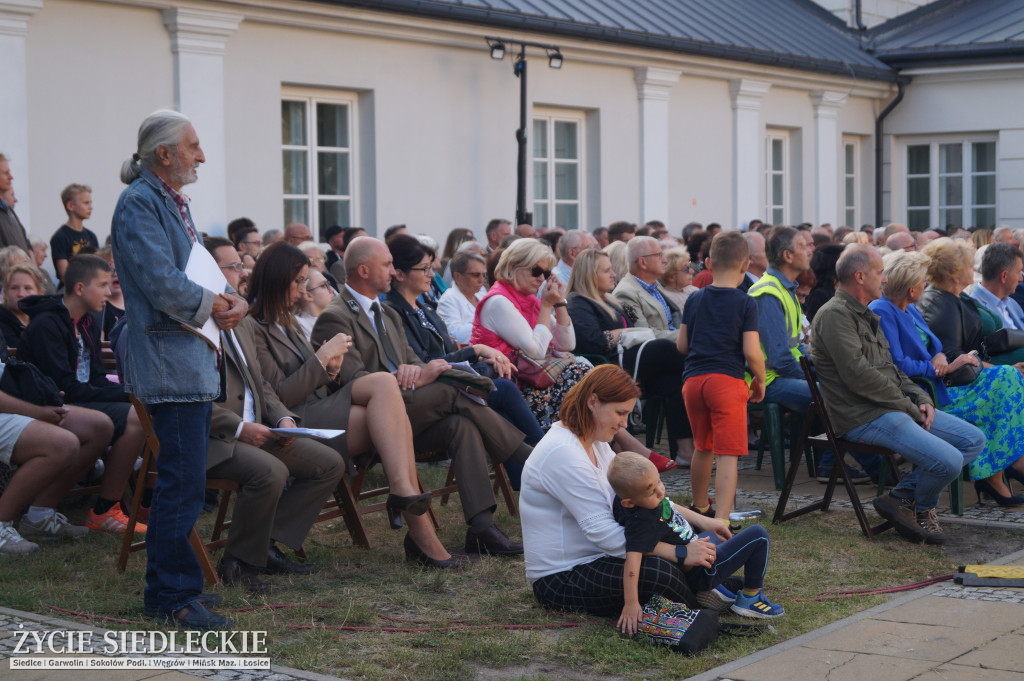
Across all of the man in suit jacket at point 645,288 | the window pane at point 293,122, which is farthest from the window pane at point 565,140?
the man in suit jacket at point 645,288

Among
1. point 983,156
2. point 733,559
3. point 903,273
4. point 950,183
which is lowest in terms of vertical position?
point 733,559

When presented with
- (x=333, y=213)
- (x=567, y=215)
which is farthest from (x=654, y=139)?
(x=333, y=213)

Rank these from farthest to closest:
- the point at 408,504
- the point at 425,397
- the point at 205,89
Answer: the point at 205,89 < the point at 425,397 < the point at 408,504

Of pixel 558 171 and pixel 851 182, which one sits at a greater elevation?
pixel 851 182

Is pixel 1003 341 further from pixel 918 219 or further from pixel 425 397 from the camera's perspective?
pixel 918 219

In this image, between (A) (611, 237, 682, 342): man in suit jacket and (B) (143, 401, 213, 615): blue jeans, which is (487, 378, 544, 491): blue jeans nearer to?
(B) (143, 401, 213, 615): blue jeans

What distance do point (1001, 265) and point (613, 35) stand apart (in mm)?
8070

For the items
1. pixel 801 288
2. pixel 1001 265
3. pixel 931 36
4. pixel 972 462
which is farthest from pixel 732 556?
pixel 931 36

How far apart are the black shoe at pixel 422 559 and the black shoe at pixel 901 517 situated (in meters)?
2.24

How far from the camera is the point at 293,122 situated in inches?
520

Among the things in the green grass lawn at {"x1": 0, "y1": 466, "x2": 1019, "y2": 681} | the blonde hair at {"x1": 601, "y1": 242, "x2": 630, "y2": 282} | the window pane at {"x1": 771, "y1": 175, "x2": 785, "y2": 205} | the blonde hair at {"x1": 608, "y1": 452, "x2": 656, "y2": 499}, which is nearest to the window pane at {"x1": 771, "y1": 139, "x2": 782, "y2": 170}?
the window pane at {"x1": 771, "y1": 175, "x2": 785, "y2": 205}

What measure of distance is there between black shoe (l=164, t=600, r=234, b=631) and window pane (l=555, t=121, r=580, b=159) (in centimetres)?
1190

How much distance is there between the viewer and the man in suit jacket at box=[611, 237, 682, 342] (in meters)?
9.61

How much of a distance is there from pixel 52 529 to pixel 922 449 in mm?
4621
